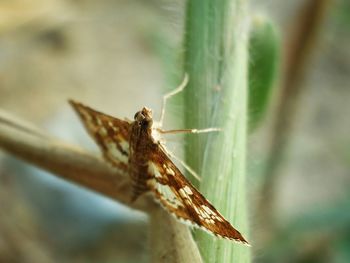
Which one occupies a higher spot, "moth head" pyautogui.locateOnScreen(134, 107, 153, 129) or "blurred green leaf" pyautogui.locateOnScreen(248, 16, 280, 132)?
"blurred green leaf" pyautogui.locateOnScreen(248, 16, 280, 132)

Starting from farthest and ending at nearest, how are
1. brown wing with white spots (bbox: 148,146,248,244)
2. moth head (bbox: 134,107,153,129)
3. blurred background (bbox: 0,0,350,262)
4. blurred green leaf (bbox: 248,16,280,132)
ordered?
blurred background (bbox: 0,0,350,262) → blurred green leaf (bbox: 248,16,280,132) → moth head (bbox: 134,107,153,129) → brown wing with white spots (bbox: 148,146,248,244)

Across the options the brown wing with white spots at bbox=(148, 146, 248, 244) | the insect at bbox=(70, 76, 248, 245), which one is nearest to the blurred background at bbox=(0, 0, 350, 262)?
the insect at bbox=(70, 76, 248, 245)

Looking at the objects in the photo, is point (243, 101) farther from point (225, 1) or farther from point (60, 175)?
point (60, 175)

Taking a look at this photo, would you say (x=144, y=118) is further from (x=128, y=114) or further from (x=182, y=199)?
(x=128, y=114)

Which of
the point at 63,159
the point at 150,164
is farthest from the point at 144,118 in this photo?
the point at 63,159

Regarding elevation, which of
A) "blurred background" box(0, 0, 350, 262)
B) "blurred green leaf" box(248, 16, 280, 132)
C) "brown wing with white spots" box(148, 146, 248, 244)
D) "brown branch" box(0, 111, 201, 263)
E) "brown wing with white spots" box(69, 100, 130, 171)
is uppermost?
"blurred background" box(0, 0, 350, 262)

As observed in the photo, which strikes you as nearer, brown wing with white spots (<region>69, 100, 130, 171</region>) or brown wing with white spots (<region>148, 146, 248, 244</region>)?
brown wing with white spots (<region>148, 146, 248, 244</region>)

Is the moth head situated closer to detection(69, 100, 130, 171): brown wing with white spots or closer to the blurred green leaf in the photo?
detection(69, 100, 130, 171): brown wing with white spots

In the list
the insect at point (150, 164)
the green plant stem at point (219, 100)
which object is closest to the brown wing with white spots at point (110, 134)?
the insect at point (150, 164)
